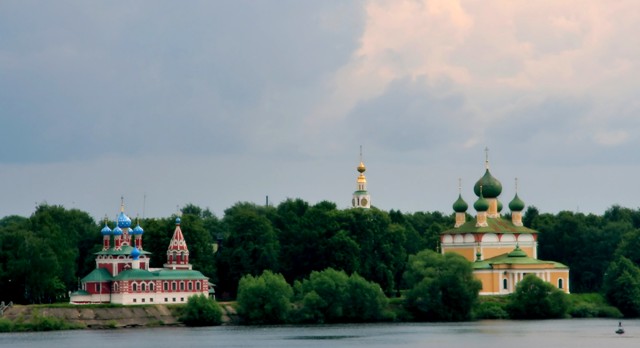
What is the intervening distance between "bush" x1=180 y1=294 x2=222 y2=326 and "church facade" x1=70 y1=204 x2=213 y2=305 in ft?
11.3

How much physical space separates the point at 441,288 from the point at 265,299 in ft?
36.8

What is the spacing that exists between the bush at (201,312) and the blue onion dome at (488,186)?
31006 mm

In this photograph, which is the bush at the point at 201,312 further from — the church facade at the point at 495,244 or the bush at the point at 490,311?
the church facade at the point at 495,244

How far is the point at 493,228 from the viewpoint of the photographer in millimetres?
115375

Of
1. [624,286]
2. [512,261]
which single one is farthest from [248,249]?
[624,286]

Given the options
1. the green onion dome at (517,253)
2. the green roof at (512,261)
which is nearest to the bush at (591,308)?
the green roof at (512,261)

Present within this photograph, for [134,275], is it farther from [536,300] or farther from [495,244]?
[495,244]

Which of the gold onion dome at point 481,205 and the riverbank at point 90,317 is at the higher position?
the gold onion dome at point 481,205

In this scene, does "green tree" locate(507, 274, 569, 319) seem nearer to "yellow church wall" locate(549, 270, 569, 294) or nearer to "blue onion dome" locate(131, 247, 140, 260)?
"yellow church wall" locate(549, 270, 569, 294)

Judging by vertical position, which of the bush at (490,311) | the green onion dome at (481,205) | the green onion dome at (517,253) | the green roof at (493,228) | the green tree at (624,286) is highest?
the green onion dome at (481,205)

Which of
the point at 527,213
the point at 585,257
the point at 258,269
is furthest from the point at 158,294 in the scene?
the point at 527,213

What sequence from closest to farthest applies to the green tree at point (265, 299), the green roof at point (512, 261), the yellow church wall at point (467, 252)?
1. the green tree at point (265, 299)
2. the green roof at point (512, 261)
3. the yellow church wall at point (467, 252)

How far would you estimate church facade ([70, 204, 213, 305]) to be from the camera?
94.6 metres

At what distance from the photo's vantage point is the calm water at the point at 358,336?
7625 cm
